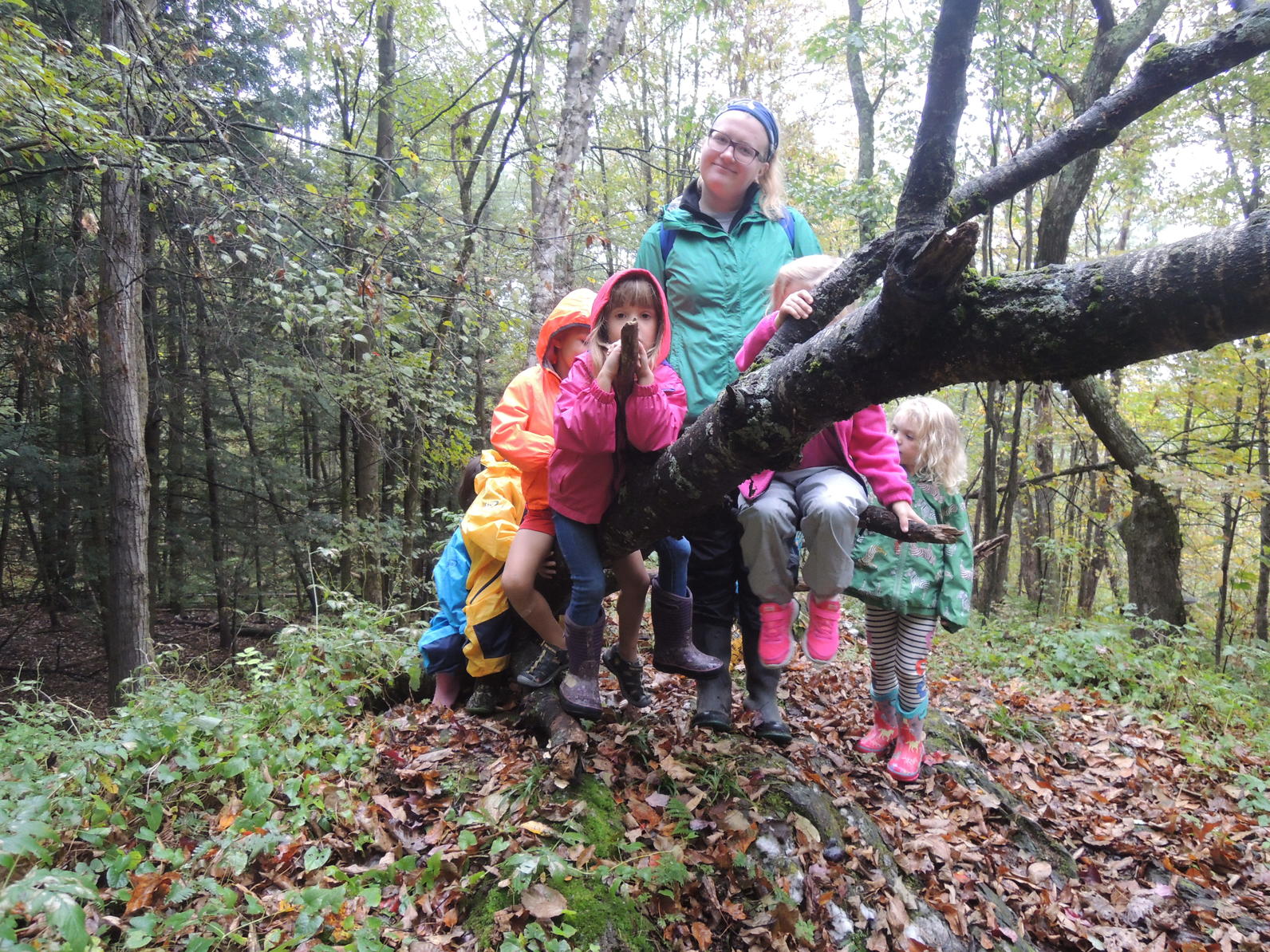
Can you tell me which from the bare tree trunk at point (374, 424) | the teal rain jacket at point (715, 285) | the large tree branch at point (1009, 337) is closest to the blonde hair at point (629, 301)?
the teal rain jacket at point (715, 285)

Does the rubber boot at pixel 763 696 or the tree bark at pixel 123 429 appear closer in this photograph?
the rubber boot at pixel 763 696

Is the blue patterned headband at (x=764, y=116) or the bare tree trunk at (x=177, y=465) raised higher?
the blue patterned headband at (x=764, y=116)

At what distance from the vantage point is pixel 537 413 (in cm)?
328

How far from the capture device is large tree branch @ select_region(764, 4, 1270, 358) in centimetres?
172

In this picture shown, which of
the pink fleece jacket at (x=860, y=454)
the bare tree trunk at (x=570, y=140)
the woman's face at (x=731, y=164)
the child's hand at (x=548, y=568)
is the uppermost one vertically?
the bare tree trunk at (x=570, y=140)

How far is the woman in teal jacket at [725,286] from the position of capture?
310 centimetres

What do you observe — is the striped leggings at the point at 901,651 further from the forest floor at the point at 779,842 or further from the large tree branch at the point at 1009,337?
the large tree branch at the point at 1009,337

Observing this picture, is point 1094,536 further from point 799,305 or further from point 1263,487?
point 799,305

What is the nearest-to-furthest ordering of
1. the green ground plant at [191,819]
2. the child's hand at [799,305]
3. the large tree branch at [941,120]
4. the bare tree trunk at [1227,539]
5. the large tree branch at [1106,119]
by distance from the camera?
the large tree branch at [941,120] → the large tree branch at [1106,119] → the green ground plant at [191,819] → the child's hand at [799,305] → the bare tree trunk at [1227,539]

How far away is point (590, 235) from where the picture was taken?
26.8ft

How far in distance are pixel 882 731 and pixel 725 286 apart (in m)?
2.69

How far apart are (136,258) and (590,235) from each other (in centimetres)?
518

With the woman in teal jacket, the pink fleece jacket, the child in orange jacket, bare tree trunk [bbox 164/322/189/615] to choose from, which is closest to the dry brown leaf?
the child in orange jacket

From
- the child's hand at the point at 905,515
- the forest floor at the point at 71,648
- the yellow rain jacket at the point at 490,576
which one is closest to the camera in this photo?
the child's hand at the point at 905,515
